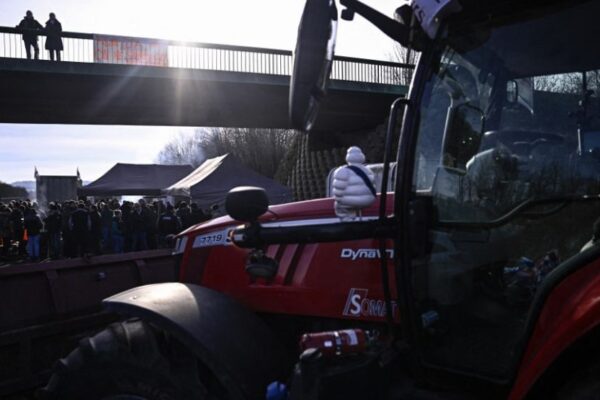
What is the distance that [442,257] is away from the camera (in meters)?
2.57

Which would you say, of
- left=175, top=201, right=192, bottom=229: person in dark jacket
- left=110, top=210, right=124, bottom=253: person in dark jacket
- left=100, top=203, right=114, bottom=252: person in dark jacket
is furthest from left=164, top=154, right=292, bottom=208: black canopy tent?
left=175, top=201, right=192, bottom=229: person in dark jacket

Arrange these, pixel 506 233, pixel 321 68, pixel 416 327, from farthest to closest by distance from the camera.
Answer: pixel 416 327 < pixel 506 233 < pixel 321 68

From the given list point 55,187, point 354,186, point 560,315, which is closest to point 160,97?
point 55,187

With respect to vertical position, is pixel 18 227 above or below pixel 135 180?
below

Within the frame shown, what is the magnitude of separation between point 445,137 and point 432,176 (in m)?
0.19

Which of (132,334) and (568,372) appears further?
(132,334)

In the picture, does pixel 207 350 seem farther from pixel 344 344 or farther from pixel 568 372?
pixel 568 372

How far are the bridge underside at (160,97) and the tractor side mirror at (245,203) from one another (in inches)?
653

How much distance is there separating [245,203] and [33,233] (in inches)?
591

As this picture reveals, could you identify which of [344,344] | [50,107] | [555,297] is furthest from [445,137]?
[50,107]

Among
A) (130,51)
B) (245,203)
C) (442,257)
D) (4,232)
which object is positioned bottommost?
(4,232)

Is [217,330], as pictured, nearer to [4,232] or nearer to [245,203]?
[245,203]

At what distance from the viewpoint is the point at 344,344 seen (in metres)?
2.59

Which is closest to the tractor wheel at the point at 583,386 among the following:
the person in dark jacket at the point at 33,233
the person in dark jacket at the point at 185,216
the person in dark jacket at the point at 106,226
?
the person in dark jacket at the point at 185,216
